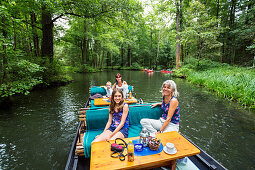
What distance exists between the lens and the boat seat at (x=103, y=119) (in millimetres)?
3037

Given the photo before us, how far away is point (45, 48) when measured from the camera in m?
11.7

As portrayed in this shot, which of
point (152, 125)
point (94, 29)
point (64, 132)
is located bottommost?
point (64, 132)

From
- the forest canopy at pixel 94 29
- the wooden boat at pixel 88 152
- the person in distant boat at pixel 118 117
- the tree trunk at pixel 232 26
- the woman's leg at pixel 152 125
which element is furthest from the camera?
the tree trunk at pixel 232 26

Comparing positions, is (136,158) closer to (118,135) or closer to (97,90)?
(118,135)

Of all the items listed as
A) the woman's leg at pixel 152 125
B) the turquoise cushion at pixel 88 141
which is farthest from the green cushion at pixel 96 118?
the woman's leg at pixel 152 125

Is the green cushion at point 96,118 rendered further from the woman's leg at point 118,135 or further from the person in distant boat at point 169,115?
the person in distant boat at point 169,115

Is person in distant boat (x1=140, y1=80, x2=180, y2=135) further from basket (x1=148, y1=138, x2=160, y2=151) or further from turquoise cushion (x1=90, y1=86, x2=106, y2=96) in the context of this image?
turquoise cushion (x1=90, y1=86, x2=106, y2=96)

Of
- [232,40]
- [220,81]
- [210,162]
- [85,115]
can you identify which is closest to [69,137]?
[85,115]

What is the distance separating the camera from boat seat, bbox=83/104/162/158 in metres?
3.04

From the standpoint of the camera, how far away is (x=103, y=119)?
3.48m

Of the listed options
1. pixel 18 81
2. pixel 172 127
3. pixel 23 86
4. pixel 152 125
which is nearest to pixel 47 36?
pixel 18 81

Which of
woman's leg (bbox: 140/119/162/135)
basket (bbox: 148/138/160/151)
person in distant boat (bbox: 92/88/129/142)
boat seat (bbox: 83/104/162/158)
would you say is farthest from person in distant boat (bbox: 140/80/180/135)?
basket (bbox: 148/138/160/151)

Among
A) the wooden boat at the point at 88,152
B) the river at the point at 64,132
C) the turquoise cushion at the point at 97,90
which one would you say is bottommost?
the river at the point at 64,132

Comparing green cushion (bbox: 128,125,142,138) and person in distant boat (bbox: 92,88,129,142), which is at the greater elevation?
person in distant boat (bbox: 92,88,129,142)
